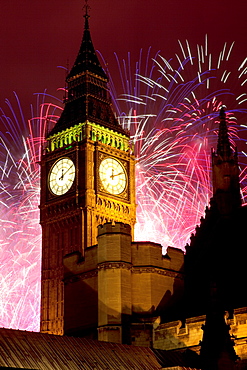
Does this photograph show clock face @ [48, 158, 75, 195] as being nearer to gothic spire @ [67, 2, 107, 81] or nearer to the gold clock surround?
the gold clock surround

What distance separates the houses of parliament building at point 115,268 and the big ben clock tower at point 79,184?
0.48ft

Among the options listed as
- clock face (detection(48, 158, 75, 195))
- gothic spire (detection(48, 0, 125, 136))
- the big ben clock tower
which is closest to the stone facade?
the big ben clock tower

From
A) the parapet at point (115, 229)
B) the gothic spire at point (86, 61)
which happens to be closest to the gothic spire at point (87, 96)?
the gothic spire at point (86, 61)

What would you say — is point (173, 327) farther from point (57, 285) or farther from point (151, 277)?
point (57, 285)

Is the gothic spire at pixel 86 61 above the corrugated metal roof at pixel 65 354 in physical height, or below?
above

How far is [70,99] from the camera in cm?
11638

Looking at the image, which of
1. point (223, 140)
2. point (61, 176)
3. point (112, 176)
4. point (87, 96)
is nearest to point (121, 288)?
point (223, 140)

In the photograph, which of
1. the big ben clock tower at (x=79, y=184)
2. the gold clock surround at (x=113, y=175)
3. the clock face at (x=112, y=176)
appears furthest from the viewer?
the clock face at (x=112, y=176)

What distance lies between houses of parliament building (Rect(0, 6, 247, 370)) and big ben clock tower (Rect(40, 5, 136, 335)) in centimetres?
15

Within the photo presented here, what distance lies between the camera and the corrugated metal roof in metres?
41.6

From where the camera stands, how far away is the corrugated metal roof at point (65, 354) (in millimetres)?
41594

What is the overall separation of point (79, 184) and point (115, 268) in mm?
43669

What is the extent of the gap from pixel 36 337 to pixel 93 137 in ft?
218

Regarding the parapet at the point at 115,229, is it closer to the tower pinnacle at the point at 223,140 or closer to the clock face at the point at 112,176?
the tower pinnacle at the point at 223,140
